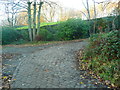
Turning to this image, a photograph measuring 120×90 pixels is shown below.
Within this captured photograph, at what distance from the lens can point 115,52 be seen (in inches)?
206

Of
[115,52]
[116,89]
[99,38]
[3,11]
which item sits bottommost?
[116,89]

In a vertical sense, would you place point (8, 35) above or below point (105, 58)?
above

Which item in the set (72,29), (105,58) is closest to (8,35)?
(72,29)

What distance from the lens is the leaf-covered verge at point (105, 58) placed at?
160 inches

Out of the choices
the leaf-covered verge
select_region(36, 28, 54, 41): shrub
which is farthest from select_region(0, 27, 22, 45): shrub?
the leaf-covered verge

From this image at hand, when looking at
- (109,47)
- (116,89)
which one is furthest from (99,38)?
(116,89)

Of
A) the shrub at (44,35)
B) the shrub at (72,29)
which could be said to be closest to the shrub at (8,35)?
the shrub at (44,35)

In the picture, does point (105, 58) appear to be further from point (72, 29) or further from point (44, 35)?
point (44, 35)

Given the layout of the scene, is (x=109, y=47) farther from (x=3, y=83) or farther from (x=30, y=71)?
(x=3, y=83)

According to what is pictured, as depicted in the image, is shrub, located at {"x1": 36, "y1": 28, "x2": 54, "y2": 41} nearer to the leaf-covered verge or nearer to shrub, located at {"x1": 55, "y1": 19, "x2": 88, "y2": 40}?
shrub, located at {"x1": 55, "y1": 19, "x2": 88, "y2": 40}

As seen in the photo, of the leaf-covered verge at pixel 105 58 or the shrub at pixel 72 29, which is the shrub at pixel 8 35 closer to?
the shrub at pixel 72 29

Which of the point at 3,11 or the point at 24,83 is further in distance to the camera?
the point at 3,11

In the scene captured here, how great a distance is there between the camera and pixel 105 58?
520 cm

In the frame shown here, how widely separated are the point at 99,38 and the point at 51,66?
286 cm
